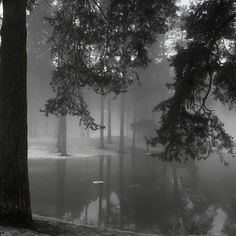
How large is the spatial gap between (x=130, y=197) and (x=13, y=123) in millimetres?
11742

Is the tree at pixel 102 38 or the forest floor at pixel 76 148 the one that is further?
the forest floor at pixel 76 148

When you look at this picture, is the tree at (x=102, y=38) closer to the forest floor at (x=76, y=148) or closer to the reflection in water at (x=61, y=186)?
the reflection in water at (x=61, y=186)

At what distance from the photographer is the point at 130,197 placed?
1956 centimetres

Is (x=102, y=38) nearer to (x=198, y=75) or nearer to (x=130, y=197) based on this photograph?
(x=198, y=75)

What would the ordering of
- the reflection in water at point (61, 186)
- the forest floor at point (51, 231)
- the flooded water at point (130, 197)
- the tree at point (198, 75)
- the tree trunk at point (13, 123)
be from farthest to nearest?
the reflection in water at point (61, 186) → the flooded water at point (130, 197) → the tree at point (198, 75) → the tree trunk at point (13, 123) → the forest floor at point (51, 231)

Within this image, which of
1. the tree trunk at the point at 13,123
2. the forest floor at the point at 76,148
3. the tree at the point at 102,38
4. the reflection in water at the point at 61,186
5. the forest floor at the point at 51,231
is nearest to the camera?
the forest floor at the point at 51,231

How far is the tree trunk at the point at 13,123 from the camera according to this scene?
8.70m

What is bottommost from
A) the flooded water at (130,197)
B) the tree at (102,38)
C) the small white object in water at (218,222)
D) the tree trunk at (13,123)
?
the small white object in water at (218,222)

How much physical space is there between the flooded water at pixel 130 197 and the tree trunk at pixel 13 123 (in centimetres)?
585

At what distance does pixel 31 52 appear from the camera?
149 ft

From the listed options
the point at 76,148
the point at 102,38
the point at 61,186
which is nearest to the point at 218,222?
the point at 102,38

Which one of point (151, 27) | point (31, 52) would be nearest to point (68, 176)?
point (151, 27)

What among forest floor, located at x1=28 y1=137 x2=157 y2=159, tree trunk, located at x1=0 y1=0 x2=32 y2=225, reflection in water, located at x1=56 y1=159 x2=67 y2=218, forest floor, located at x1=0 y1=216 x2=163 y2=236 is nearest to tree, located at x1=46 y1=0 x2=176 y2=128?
tree trunk, located at x1=0 y1=0 x2=32 y2=225

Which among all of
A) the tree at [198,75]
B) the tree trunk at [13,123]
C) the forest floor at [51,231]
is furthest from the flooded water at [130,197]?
the tree trunk at [13,123]
